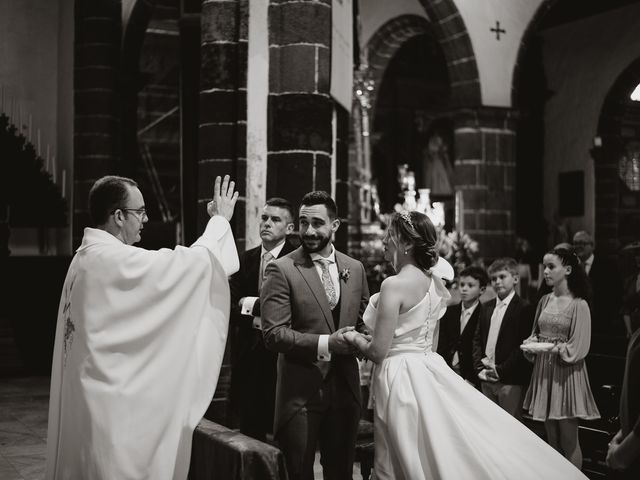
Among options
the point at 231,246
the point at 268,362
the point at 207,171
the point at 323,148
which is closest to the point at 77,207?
the point at 207,171

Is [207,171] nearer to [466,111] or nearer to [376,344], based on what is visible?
[376,344]

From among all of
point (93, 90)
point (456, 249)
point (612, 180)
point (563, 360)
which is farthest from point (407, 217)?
point (612, 180)

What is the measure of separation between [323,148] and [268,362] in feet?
6.88

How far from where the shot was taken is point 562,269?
5191 millimetres

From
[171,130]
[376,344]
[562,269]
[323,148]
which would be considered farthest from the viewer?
[171,130]

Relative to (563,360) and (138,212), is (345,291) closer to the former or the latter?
(138,212)

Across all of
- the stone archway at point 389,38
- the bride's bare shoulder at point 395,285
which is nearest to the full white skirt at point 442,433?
the bride's bare shoulder at point 395,285

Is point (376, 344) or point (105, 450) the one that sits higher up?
point (376, 344)

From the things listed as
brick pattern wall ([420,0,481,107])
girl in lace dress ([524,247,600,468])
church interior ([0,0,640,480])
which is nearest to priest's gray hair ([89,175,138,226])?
church interior ([0,0,640,480])

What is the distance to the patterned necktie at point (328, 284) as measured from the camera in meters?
3.72

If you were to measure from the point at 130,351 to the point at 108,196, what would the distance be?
0.62 m

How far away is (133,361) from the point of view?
3.23 metres

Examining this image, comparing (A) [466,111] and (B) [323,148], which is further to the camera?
(A) [466,111]

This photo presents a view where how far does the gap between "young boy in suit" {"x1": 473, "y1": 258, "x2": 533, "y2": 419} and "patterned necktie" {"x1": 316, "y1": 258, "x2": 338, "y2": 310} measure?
6.42 feet
